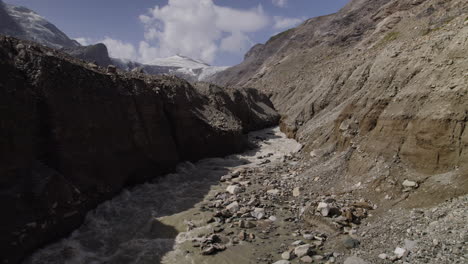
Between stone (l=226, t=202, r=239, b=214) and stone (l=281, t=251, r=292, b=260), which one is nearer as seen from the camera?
stone (l=281, t=251, r=292, b=260)

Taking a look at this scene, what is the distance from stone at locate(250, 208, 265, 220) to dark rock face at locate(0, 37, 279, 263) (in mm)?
5937

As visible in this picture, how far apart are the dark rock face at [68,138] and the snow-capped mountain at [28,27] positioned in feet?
243

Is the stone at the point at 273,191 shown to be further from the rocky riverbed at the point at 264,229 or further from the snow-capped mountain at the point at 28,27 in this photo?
the snow-capped mountain at the point at 28,27

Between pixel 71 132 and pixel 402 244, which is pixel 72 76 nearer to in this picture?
pixel 71 132

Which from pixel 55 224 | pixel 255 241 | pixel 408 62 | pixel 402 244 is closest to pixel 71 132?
pixel 55 224

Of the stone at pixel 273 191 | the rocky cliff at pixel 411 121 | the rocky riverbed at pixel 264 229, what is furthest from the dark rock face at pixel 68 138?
the rocky cliff at pixel 411 121

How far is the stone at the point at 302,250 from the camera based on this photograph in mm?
7250

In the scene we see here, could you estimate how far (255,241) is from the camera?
26.9 ft

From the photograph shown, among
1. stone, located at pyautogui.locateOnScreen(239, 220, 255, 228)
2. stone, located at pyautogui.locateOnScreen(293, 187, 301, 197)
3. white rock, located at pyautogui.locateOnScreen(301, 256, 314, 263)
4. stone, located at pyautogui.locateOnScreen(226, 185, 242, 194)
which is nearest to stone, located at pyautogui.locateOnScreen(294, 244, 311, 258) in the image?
white rock, located at pyautogui.locateOnScreen(301, 256, 314, 263)

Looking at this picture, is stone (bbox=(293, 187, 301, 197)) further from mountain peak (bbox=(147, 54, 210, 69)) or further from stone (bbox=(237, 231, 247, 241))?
mountain peak (bbox=(147, 54, 210, 69))

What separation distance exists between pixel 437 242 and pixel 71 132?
11461 mm

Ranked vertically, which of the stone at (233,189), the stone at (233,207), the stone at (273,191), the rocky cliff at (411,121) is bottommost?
the stone at (273,191)

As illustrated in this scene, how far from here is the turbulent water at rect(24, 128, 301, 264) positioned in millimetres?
7718

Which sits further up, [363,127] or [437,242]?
[363,127]
